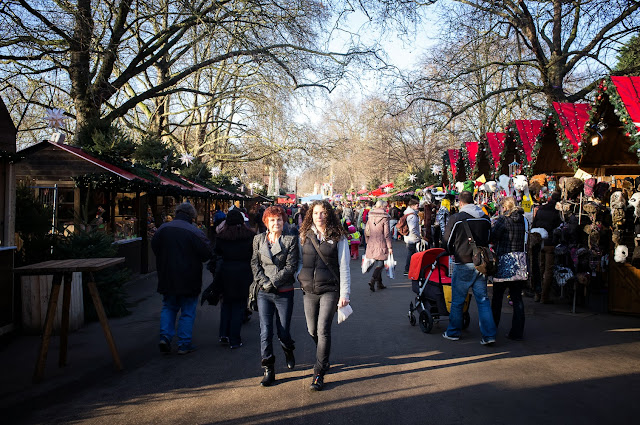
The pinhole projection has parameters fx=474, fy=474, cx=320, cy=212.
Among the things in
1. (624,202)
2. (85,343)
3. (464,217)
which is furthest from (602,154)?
(85,343)

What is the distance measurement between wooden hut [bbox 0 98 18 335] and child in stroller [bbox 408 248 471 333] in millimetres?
A: 5350

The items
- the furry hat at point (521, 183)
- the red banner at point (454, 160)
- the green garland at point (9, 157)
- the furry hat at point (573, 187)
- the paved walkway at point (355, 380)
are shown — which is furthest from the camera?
the red banner at point (454, 160)

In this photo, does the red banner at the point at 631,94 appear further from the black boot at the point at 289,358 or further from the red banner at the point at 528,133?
the black boot at the point at 289,358

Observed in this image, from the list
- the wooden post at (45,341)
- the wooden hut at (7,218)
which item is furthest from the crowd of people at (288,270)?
the wooden hut at (7,218)

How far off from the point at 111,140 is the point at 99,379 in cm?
805

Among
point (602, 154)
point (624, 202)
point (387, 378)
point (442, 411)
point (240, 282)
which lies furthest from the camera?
point (602, 154)

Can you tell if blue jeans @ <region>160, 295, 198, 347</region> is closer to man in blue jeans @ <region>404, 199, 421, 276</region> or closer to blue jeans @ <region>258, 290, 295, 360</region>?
blue jeans @ <region>258, 290, 295, 360</region>

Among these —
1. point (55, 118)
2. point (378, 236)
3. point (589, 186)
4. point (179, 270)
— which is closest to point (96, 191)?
point (55, 118)

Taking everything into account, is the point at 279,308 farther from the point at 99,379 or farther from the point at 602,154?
the point at 602,154

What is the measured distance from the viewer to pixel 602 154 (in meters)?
11.2

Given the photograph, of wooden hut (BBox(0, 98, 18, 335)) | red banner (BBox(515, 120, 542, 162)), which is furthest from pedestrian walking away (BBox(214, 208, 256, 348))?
red banner (BBox(515, 120, 542, 162))

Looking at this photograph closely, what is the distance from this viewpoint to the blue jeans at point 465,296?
584 cm

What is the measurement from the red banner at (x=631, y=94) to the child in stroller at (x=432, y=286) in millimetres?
3699

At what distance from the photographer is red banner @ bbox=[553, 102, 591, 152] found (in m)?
9.17
